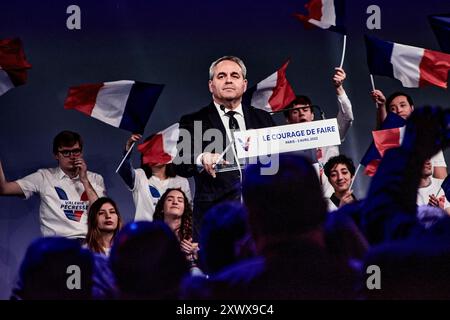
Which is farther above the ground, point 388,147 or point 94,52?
point 94,52

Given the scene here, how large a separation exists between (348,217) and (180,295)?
101 centimetres

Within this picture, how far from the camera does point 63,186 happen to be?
19.0ft

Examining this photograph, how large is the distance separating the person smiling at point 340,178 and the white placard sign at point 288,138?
0.25 metres

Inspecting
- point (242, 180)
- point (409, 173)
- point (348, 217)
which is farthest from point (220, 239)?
point (409, 173)

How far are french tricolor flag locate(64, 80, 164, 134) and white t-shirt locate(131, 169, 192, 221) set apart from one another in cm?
29

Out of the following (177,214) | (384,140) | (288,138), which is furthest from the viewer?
(384,140)

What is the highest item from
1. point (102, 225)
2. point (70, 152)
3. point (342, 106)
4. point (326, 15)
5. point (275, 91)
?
point (326, 15)

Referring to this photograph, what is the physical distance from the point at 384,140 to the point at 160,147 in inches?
50.1

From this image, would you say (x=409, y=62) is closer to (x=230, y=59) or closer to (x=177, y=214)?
(x=230, y=59)

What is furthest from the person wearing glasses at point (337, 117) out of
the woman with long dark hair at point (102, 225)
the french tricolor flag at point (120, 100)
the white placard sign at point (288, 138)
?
the woman with long dark hair at point (102, 225)

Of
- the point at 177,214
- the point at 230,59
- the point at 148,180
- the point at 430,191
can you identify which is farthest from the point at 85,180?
the point at 430,191

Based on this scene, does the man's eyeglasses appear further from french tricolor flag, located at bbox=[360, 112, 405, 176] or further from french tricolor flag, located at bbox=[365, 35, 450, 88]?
french tricolor flag, located at bbox=[365, 35, 450, 88]

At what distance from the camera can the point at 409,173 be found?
211 inches

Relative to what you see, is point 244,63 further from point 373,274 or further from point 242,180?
point 373,274
